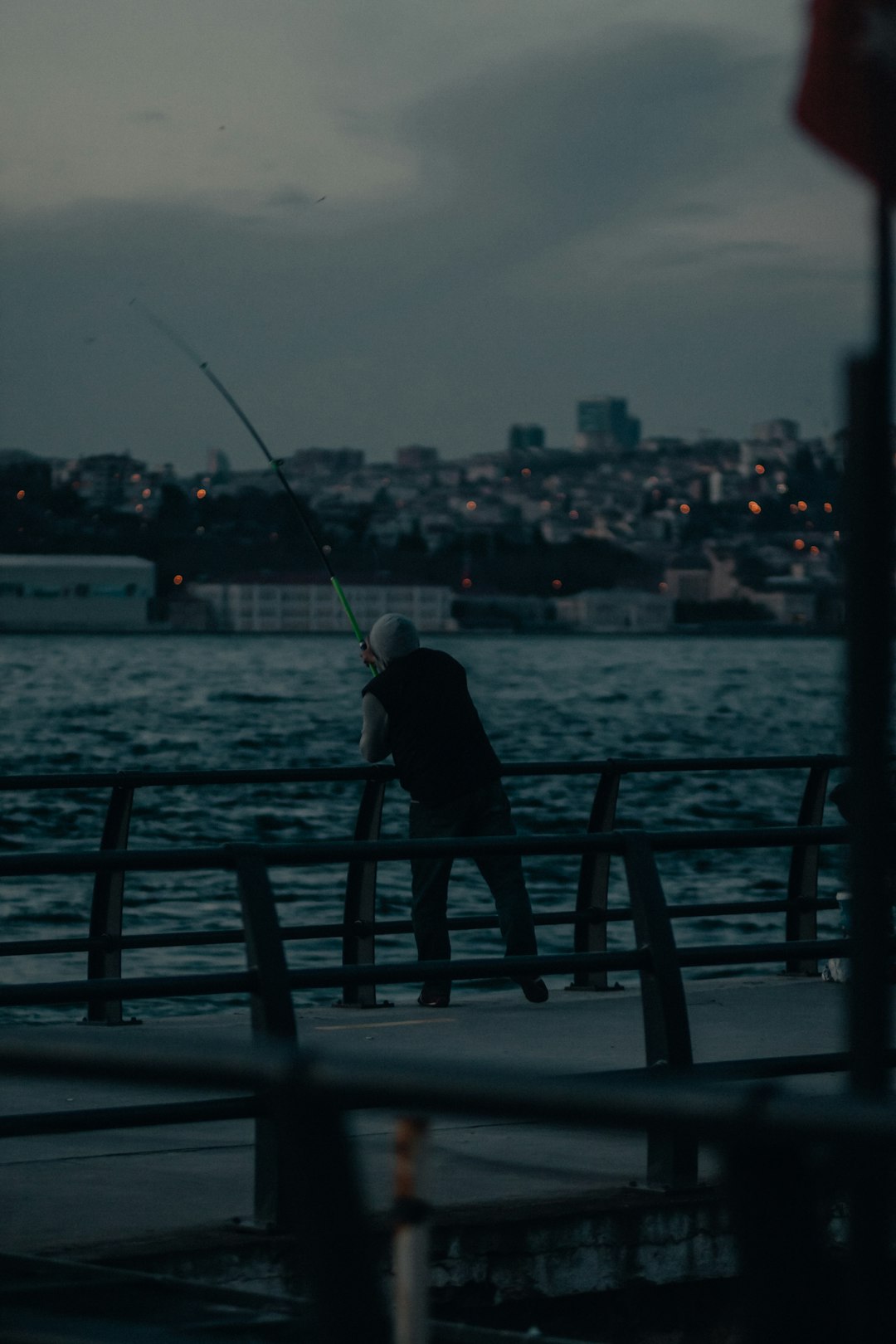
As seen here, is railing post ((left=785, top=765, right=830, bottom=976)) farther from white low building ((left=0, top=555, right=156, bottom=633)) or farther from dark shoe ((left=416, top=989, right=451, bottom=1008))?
white low building ((left=0, top=555, right=156, bottom=633))

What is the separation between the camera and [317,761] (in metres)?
62.8

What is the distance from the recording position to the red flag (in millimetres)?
2541

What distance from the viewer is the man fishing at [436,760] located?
922 cm

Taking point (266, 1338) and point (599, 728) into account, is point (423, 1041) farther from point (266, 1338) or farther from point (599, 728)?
point (599, 728)

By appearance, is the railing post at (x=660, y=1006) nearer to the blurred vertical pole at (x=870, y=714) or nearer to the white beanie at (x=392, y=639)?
the white beanie at (x=392, y=639)

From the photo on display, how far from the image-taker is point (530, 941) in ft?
30.8

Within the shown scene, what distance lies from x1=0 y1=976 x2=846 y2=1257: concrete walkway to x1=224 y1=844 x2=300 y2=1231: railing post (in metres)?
0.16

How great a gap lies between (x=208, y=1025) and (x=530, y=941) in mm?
1428

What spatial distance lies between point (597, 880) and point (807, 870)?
137cm

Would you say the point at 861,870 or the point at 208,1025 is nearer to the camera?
the point at 861,870

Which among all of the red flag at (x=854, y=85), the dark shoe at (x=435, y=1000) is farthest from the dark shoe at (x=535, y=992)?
the red flag at (x=854, y=85)

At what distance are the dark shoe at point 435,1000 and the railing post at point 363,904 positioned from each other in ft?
0.74

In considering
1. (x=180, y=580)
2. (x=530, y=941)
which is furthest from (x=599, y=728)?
(x=180, y=580)

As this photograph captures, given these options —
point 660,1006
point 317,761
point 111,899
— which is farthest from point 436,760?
point 317,761
